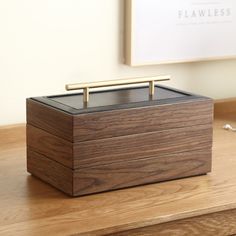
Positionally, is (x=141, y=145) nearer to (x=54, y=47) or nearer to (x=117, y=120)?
(x=117, y=120)

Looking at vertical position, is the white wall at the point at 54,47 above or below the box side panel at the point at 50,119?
above

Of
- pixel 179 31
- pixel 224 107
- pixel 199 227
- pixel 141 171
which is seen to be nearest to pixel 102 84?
pixel 141 171

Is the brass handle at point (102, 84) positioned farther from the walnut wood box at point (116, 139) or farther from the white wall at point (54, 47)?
the white wall at point (54, 47)

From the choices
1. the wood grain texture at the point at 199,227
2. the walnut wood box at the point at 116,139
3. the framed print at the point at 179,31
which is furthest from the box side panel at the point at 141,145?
the framed print at the point at 179,31

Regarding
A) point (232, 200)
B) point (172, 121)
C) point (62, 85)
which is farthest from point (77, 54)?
point (232, 200)

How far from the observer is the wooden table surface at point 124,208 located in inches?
40.4

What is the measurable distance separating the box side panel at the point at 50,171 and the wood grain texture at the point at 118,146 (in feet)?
0.03

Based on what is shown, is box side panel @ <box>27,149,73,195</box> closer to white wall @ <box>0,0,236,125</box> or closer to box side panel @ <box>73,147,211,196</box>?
box side panel @ <box>73,147,211,196</box>

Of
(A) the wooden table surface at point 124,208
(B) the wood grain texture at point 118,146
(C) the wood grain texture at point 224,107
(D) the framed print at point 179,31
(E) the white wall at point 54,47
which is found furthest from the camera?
(C) the wood grain texture at point 224,107

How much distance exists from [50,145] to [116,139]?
11 centimetres

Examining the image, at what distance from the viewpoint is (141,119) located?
117cm

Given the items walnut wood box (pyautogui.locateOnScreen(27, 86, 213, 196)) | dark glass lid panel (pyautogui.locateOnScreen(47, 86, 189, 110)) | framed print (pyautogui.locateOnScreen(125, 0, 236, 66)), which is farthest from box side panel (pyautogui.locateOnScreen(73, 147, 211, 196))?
framed print (pyautogui.locateOnScreen(125, 0, 236, 66))

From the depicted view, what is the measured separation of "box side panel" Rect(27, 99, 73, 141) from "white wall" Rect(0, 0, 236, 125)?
0.28m

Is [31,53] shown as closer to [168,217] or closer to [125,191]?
[125,191]
